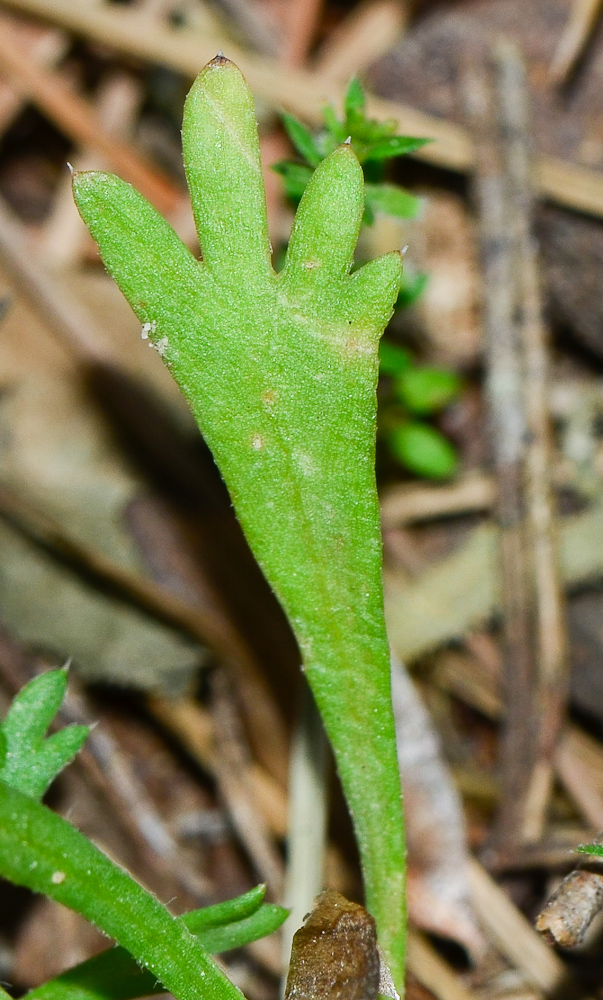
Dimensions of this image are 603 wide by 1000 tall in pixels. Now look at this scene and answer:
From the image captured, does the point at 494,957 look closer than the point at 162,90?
Yes

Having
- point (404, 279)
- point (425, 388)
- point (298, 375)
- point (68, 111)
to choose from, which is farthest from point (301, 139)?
point (68, 111)

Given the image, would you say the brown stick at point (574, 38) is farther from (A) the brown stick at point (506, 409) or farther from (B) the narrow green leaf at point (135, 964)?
(B) the narrow green leaf at point (135, 964)

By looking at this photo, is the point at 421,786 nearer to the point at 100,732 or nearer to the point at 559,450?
the point at 100,732

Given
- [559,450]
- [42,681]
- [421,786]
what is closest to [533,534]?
[559,450]

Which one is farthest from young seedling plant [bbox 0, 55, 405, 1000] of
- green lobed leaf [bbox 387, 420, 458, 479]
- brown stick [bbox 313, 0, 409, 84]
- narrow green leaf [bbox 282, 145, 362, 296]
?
brown stick [bbox 313, 0, 409, 84]

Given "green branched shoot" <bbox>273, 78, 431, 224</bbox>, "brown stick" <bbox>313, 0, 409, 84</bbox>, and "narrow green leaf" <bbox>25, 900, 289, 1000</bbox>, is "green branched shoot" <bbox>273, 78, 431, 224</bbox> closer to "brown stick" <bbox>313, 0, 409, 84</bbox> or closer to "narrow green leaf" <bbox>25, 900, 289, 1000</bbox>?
"narrow green leaf" <bbox>25, 900, 289, 1000</bbox>

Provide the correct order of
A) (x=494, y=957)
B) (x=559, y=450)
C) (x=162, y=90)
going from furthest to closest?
(x=162, y=90) < (x=559, y=450) < (x=494, y=957)

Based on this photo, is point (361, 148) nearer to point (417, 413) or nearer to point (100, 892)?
point (417, 413)

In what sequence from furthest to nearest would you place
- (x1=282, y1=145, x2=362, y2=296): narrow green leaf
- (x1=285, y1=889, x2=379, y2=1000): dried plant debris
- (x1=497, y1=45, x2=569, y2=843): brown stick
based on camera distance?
(x1=497, y1=45, x2=569, y2=843): brown stick → (x1=282, y1=145, x2=362, y2=296): narrow green leaf → (x1=285, y1=889, x2=379, y2=1000): dried plant debris
